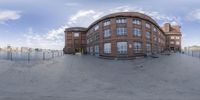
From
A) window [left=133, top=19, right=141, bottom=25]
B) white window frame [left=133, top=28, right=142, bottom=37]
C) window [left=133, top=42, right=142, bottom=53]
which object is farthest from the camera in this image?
window [left=133, top=19, right=141, bottom=25]

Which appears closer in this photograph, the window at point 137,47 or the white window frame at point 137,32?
the window at point 137,47

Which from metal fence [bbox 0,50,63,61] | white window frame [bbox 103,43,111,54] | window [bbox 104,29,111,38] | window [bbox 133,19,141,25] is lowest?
metal fence [bbox 0,50,63,61]

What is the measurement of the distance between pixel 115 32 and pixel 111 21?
2.75 meters

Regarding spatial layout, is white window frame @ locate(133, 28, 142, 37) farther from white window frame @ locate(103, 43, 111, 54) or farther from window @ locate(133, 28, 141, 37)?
white window frame @ locate(103, 43, 111, 54)

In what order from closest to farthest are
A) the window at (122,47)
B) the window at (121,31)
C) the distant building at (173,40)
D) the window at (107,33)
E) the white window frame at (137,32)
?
1. the window at (122,47)
2. the window at (121,31)
3. the white window frame at (137,32)
4. the window at (107,33)
5. the distant building at (173,40)

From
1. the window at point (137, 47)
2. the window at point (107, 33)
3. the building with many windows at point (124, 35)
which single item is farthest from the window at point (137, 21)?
the window at point (107, 33)

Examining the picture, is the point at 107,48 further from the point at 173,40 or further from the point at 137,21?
the point at 173,40

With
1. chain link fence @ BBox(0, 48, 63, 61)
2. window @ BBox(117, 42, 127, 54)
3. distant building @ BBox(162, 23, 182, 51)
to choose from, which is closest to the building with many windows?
window @ BBox(117, 42, 127, 54)

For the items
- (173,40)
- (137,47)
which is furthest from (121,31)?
(173,40)

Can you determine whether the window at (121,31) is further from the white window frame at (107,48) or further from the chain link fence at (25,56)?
the chain link fence at (25,56)

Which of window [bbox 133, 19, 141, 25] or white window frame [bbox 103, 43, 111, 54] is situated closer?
window [bbox 133, 19, 141, 25]

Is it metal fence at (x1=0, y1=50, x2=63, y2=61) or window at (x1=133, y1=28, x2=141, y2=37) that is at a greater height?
window at (x1=133, y1=28, x2=141, y2=37)

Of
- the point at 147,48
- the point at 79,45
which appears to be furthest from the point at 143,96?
the point at 79,45

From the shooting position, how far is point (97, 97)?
1008 cm
